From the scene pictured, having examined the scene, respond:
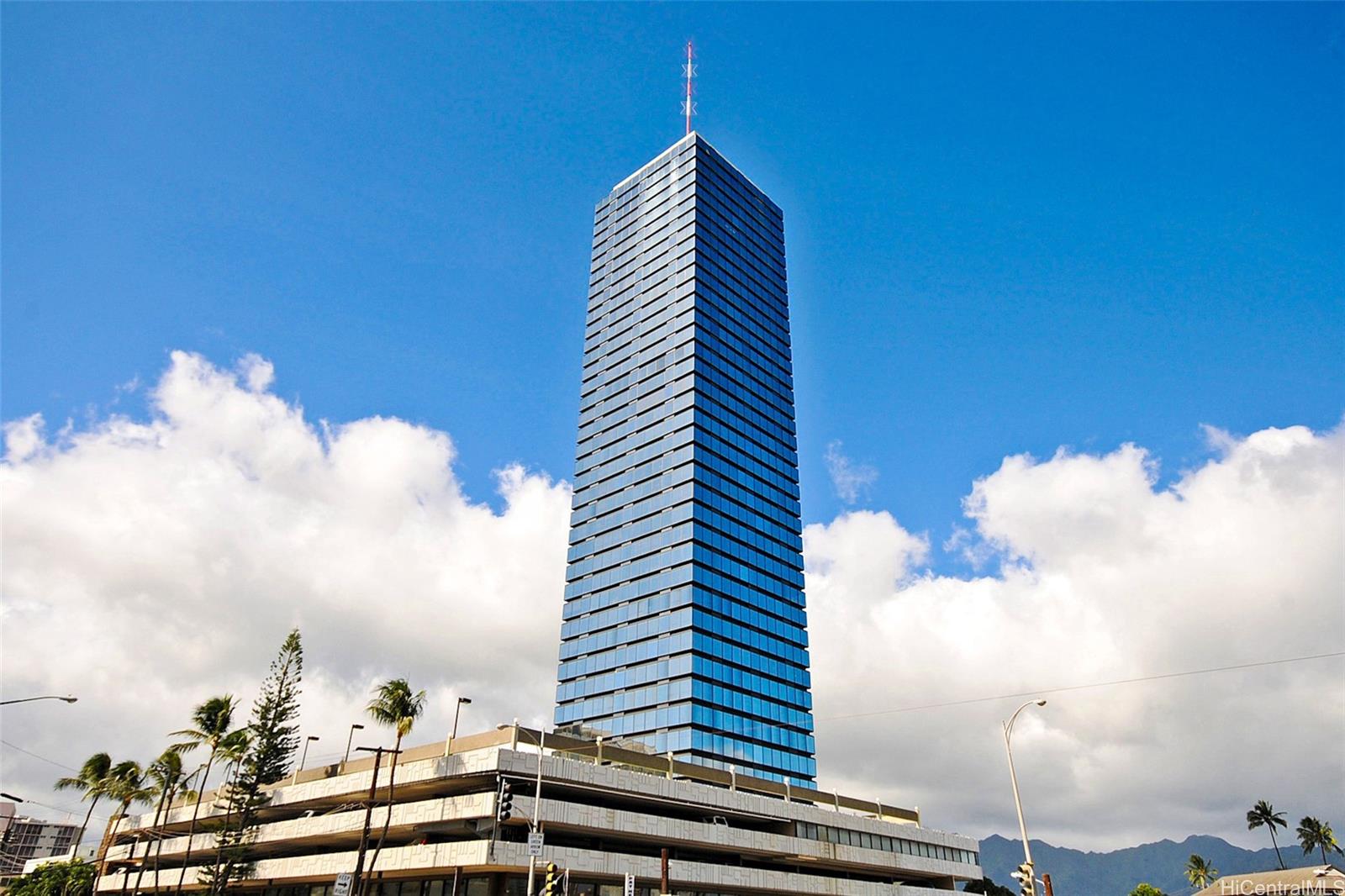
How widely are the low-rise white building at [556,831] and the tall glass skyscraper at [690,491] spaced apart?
37946mm

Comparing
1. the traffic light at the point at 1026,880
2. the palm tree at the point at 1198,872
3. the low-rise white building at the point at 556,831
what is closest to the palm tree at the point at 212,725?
the low-rise white building at the point at 556,831

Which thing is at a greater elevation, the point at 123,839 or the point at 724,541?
the point at 724,541

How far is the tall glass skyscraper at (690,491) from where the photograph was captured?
380ft

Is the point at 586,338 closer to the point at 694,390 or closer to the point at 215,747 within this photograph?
the point at 694,390

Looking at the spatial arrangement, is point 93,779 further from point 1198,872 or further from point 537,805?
point 1198,872

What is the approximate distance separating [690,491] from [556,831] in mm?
73693

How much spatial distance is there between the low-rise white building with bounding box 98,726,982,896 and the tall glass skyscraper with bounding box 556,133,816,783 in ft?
124

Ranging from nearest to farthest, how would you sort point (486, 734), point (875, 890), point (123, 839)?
point (486, 734) < point (875, 890) < point (123, 839)

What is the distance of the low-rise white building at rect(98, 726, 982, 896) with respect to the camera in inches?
1969

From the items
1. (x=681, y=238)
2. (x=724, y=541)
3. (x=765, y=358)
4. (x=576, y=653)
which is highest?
(x=681, y=238)

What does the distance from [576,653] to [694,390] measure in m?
44.6

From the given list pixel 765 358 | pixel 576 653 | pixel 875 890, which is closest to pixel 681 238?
pixel 765 358

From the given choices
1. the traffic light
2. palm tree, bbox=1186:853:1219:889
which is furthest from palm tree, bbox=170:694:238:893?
palm tree, bbox=1186:853:1219:889

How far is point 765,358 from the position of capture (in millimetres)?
146750
